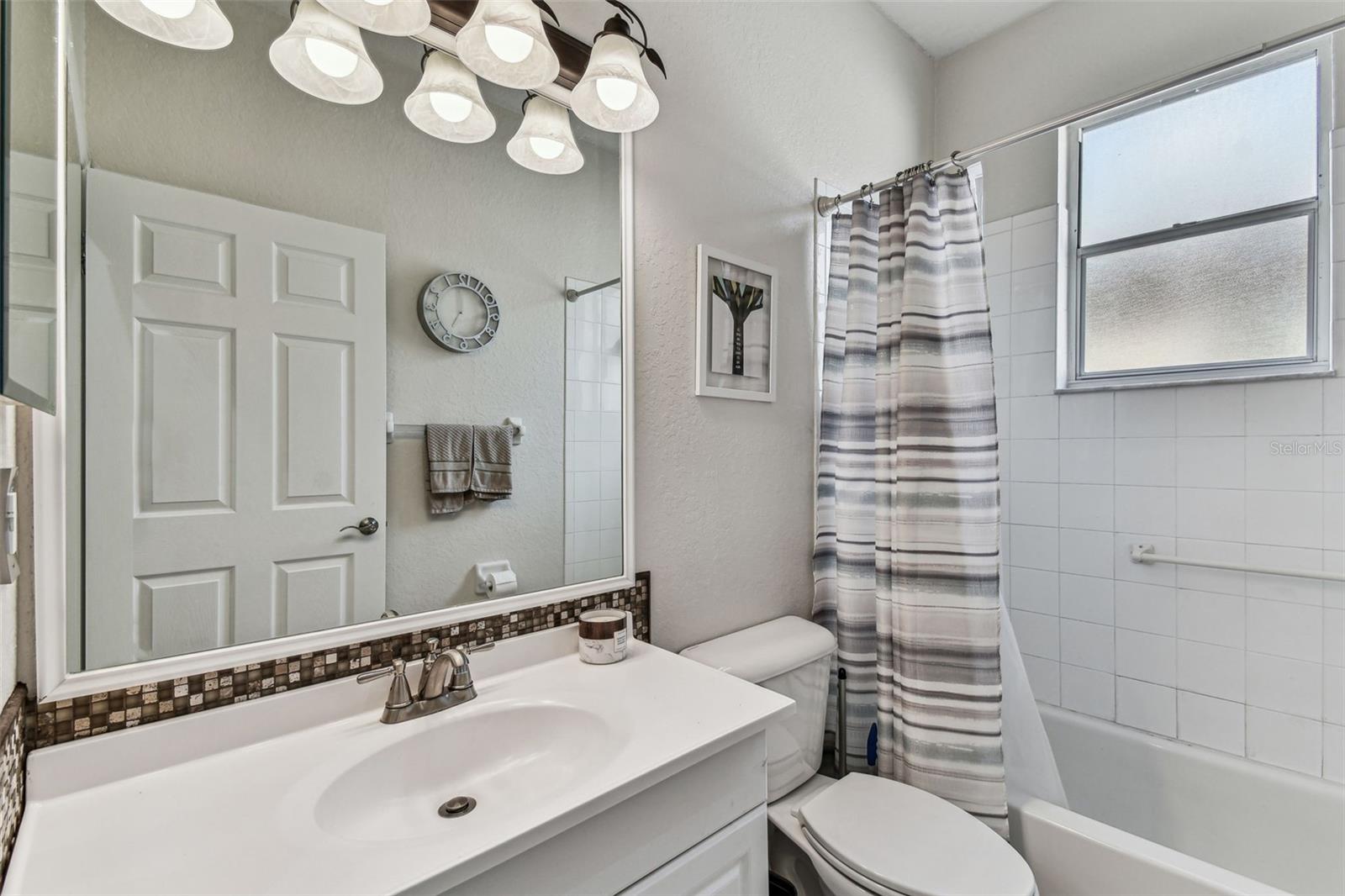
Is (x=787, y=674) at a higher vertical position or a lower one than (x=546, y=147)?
lower

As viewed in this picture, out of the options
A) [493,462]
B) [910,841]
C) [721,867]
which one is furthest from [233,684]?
[910,841]

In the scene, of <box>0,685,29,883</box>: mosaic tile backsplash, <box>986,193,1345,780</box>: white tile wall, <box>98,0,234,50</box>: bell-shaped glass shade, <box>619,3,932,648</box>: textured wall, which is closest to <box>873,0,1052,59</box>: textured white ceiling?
<box>619,3,932,648</box>: textured wall

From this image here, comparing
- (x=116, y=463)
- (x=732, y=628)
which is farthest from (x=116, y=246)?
(x=732, y=628)

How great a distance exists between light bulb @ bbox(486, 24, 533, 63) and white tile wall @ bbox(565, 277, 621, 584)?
39cm

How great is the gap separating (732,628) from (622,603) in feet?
1.22

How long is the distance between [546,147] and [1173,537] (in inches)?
81.9

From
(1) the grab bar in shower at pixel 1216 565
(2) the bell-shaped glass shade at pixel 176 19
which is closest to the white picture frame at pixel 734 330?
(2) the bell-shaped glass shade at pixel 176 19

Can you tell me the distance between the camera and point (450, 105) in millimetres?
1057

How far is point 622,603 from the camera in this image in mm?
1279

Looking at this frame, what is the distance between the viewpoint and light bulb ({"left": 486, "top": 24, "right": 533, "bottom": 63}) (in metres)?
0.97

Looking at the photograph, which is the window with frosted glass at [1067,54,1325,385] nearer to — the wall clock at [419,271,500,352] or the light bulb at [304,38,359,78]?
the wall clock at [419,271,500,352]

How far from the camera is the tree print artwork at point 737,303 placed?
1493 mm

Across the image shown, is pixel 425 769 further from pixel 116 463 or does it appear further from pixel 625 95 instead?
pixel 625 95

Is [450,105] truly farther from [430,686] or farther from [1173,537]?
[1173,537]
